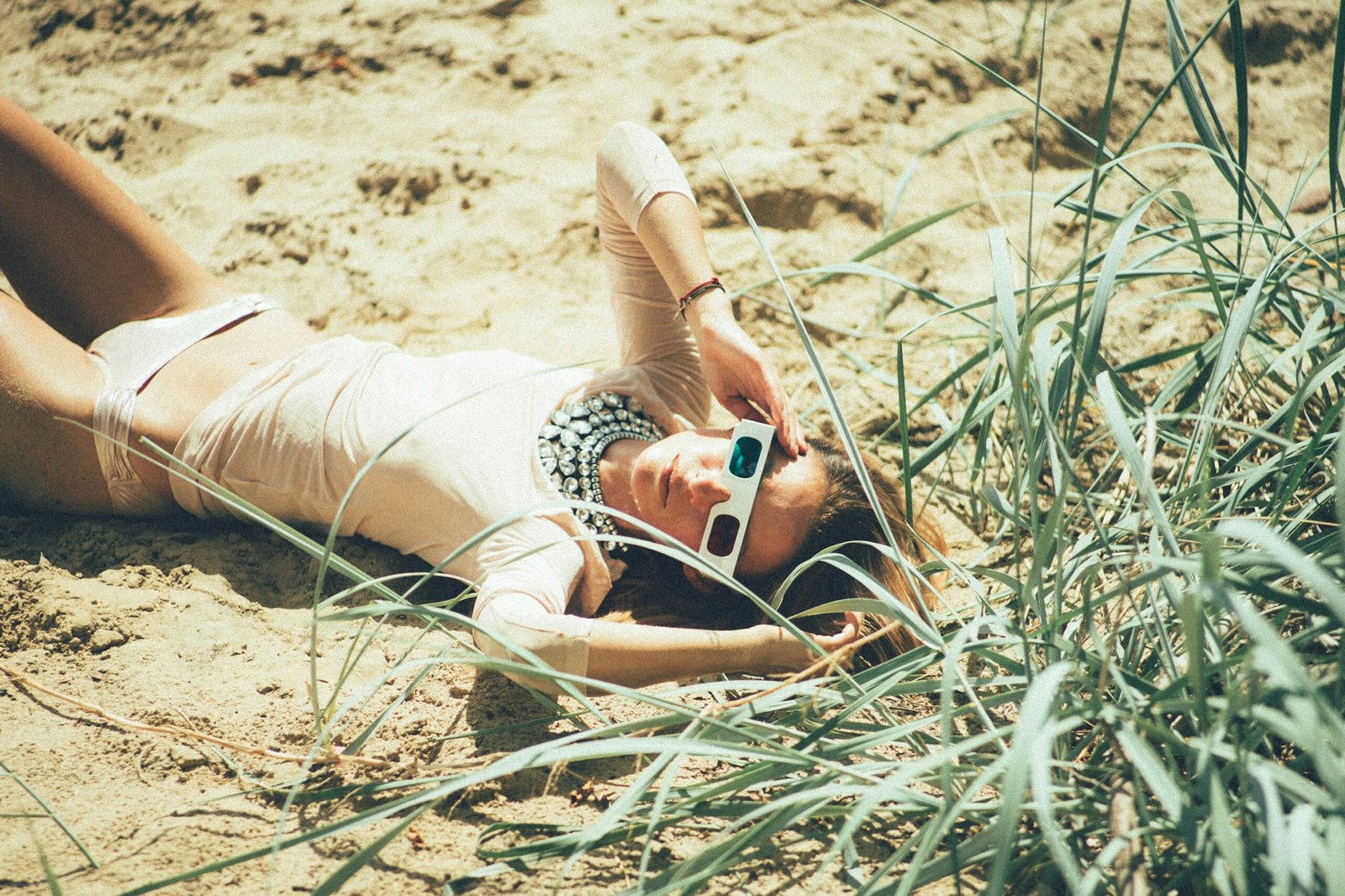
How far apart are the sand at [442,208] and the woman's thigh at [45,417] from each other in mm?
62

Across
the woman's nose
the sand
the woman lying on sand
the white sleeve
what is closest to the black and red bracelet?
the woman lying on sand

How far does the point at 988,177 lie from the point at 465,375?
158 centimetres

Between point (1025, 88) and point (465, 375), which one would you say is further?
point (1025, 88)

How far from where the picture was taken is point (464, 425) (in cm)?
161

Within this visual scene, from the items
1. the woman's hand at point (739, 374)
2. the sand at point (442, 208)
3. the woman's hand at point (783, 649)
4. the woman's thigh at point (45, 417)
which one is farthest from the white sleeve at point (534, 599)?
the woman's thigh at point (45, 417)

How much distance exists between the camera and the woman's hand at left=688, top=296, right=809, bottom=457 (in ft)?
5.07

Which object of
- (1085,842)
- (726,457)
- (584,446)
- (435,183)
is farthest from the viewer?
(435,183)

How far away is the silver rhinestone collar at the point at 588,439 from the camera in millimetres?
1581

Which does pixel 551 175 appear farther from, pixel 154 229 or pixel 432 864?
pixel 432 864

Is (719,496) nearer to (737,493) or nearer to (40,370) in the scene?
(737,493)

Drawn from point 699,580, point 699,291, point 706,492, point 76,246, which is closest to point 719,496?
point 706,492

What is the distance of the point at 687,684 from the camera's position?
1528 mm

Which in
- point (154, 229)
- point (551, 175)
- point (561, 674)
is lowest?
point (561, 674)

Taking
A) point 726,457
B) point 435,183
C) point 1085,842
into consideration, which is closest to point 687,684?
point 726,457
